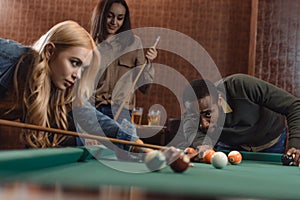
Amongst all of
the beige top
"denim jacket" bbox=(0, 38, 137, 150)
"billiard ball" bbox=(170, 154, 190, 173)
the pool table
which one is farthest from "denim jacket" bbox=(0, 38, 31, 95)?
the beige top

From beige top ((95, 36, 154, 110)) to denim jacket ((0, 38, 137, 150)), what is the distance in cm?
146

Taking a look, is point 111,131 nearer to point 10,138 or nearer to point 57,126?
point 57,126

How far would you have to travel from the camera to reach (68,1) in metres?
5.20

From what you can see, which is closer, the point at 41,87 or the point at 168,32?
the point at 41,87

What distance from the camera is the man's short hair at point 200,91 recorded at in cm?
310

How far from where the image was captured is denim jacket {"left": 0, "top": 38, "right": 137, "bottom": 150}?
93.0 inches

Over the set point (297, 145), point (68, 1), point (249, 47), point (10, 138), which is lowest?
point (10, 138)

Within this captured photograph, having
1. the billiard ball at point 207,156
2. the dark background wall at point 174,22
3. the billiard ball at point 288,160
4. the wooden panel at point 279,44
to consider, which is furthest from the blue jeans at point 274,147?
the dark background wall at point 174,22

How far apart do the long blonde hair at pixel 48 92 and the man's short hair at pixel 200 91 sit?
770 mm

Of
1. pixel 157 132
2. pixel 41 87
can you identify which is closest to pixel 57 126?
pixel 41 87

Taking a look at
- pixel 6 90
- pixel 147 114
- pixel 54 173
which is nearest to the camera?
pixel 54 173

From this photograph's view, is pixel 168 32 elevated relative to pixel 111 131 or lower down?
elevated

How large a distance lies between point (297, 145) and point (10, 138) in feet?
9.56

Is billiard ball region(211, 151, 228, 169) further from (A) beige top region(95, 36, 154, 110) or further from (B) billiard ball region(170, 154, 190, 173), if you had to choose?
(A) beige top region(95, 36, 154, 110)
